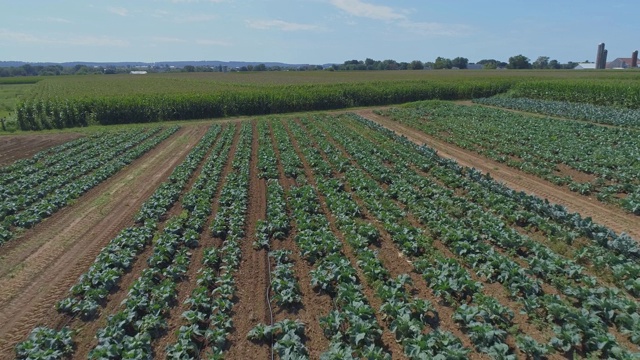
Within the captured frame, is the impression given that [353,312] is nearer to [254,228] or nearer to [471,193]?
[254,228]

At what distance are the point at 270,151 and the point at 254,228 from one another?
30.2 ft

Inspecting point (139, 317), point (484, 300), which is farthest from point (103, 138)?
point (484, 300)

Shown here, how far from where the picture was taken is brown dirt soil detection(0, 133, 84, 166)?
22.5 meters

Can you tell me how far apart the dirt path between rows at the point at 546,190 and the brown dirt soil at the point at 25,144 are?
73.7 ft

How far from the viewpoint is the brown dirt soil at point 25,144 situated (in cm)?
2250

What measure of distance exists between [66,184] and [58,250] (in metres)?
6.79

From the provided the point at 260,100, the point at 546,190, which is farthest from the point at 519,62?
the point at 546,190

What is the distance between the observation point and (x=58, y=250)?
36.3ft

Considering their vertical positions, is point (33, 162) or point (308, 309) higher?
point (33, 162)

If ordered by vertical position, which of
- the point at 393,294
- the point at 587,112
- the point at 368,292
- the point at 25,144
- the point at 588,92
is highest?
the point at 588,92

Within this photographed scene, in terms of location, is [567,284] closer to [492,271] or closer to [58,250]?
[492,271]

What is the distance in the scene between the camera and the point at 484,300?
286 inches

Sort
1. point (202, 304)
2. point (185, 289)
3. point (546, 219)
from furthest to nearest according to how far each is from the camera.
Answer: point (546, 219) < point (185, 289) < point (202, 304)

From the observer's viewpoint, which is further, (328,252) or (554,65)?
(554,65)
